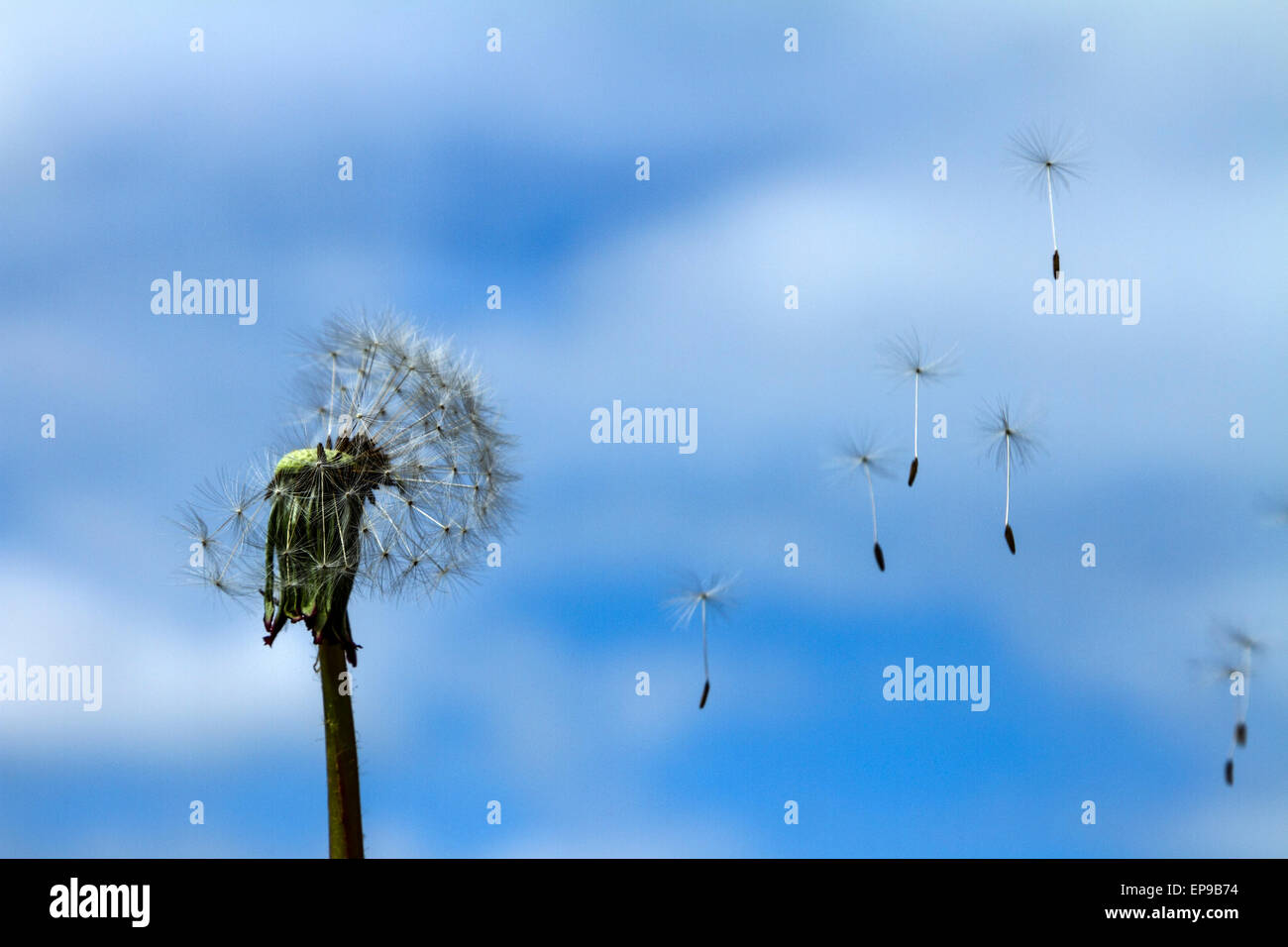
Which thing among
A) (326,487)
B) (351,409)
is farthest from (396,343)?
(326,487)

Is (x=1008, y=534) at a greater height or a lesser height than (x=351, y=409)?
lesser

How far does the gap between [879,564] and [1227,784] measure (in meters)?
6.50

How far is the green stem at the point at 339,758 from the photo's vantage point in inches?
996

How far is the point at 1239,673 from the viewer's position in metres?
24.1

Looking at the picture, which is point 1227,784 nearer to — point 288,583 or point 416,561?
point 416,561

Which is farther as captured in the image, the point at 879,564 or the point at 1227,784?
the point at 879,564

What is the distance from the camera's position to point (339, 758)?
25594 mm

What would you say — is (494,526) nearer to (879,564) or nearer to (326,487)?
(326,487)

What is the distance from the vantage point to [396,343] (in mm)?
28500

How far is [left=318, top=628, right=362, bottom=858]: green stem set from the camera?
2530 cm
